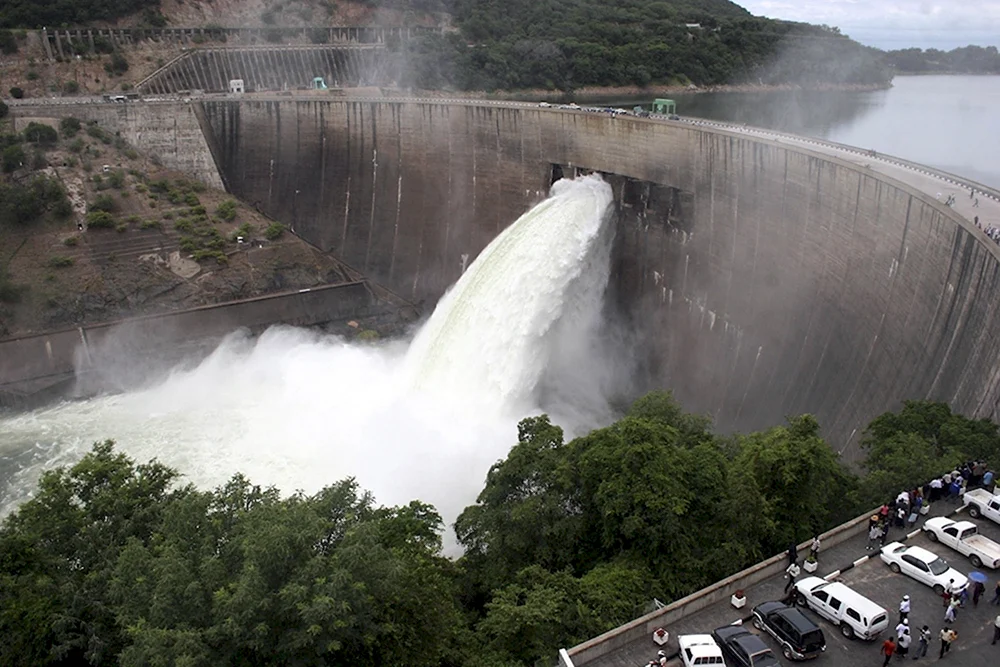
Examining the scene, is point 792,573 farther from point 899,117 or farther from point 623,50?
point 623,50

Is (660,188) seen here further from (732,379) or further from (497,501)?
(497,501)

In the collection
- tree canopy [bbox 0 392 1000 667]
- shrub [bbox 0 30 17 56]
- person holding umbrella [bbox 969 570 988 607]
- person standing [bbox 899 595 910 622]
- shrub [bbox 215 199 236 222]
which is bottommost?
shrub [bbox 215 199 236 222]

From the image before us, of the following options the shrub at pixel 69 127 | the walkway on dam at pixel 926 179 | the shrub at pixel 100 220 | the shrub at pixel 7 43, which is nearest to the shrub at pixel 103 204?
the shrub at pixel 100 220

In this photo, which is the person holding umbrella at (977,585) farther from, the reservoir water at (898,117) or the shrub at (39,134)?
the shrub at (39,134)

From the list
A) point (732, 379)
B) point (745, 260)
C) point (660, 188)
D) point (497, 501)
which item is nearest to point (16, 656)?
point (497, 501)

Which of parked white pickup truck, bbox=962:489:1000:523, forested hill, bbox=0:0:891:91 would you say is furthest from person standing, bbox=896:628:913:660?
forested hill, bbox=0:0:891:91

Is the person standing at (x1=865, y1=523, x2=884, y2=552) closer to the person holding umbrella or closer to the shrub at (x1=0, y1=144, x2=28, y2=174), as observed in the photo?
the person holding umbrella
